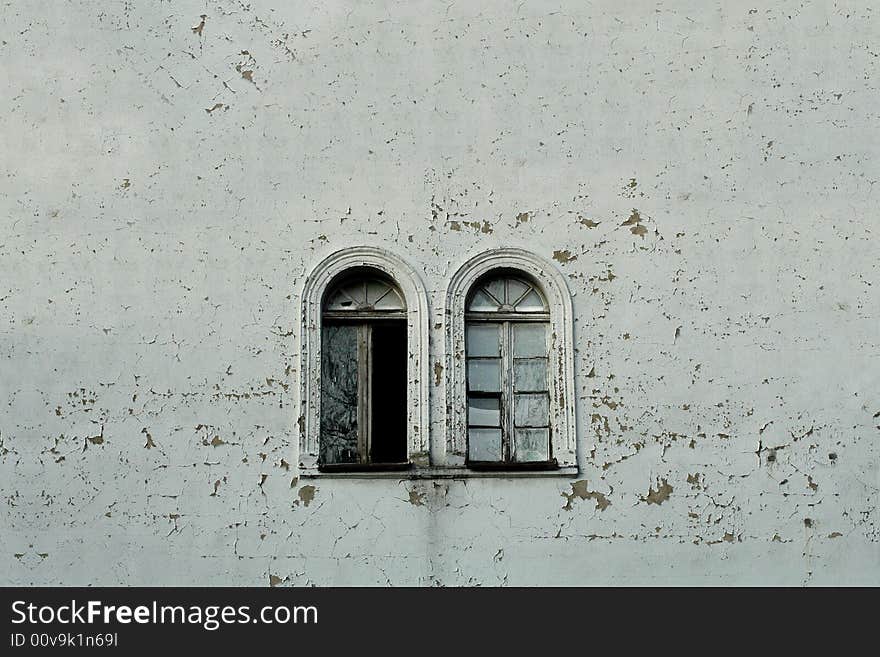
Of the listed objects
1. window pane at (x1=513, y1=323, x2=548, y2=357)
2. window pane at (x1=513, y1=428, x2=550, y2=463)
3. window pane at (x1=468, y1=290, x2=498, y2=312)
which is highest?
window pane at (x1=468, y1=290, x2=498, y2=312)

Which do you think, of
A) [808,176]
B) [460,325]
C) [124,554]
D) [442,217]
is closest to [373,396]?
[460,325]

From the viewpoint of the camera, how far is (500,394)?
355 inches

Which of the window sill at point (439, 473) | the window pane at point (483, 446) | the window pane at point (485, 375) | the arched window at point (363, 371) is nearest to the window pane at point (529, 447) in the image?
the window pane at point (483, 446)

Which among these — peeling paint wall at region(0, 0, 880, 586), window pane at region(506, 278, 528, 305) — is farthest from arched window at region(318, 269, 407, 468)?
window pane at region(506, 278, 528, 305)

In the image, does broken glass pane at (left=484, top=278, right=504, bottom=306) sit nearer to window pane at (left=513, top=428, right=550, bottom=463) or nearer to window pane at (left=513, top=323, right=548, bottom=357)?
window pane at (left=513, top=323, right=548, bottom=357)

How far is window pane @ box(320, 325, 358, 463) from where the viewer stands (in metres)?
8.91

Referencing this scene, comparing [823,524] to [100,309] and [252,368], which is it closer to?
[252,368]

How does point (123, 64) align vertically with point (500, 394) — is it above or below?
above

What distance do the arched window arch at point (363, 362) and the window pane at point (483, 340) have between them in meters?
0.38

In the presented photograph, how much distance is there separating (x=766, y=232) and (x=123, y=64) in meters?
4.84

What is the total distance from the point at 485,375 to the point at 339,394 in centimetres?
104

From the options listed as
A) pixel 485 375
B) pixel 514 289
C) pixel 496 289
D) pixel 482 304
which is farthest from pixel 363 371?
pixel 514 289

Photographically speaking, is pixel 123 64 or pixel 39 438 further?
pixel 123 64

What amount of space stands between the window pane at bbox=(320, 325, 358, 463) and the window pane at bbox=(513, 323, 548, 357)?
1.15m
